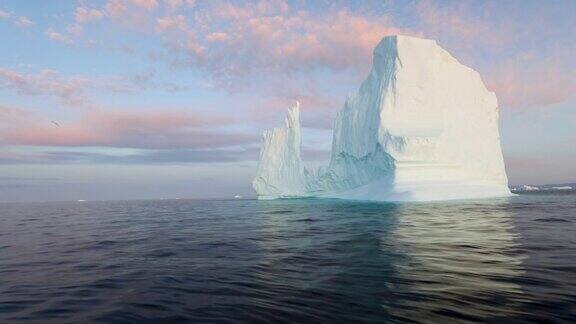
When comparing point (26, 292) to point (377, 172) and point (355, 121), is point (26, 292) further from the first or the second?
point (355, 121)

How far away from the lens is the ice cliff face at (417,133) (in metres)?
32.0

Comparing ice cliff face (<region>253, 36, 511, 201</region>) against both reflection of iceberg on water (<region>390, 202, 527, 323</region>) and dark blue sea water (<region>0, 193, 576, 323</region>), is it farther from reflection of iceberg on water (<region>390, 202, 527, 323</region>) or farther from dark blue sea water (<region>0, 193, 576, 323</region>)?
dark blue sea water (<region>0, 193, 576, 323</region>)

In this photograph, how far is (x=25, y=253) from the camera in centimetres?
1039

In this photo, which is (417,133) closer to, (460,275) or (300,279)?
(460,275)

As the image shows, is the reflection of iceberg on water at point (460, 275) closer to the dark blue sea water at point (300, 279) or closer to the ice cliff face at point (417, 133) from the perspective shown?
the dark blue sea water at point (300, 279)

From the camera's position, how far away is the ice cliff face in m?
32.0

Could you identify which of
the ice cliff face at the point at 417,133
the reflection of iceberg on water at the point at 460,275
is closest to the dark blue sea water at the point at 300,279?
the reflection of iceberg on water at the point at 460,275

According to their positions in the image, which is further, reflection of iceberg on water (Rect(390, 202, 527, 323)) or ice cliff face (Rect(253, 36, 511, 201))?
ice cliff face (Rect(253, 36, 511, 201))

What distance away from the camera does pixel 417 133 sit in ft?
109

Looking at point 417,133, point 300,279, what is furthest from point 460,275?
point 417,133

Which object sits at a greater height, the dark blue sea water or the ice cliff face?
the ice cliff face

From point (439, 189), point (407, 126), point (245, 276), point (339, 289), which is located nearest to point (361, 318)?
point (339, 289)

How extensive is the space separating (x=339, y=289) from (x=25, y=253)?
372 inches

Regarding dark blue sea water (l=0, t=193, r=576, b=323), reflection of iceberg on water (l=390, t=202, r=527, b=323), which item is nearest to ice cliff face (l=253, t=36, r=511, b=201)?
reflection of iceberg on water (l=390, t=202, r=527, b=323)
